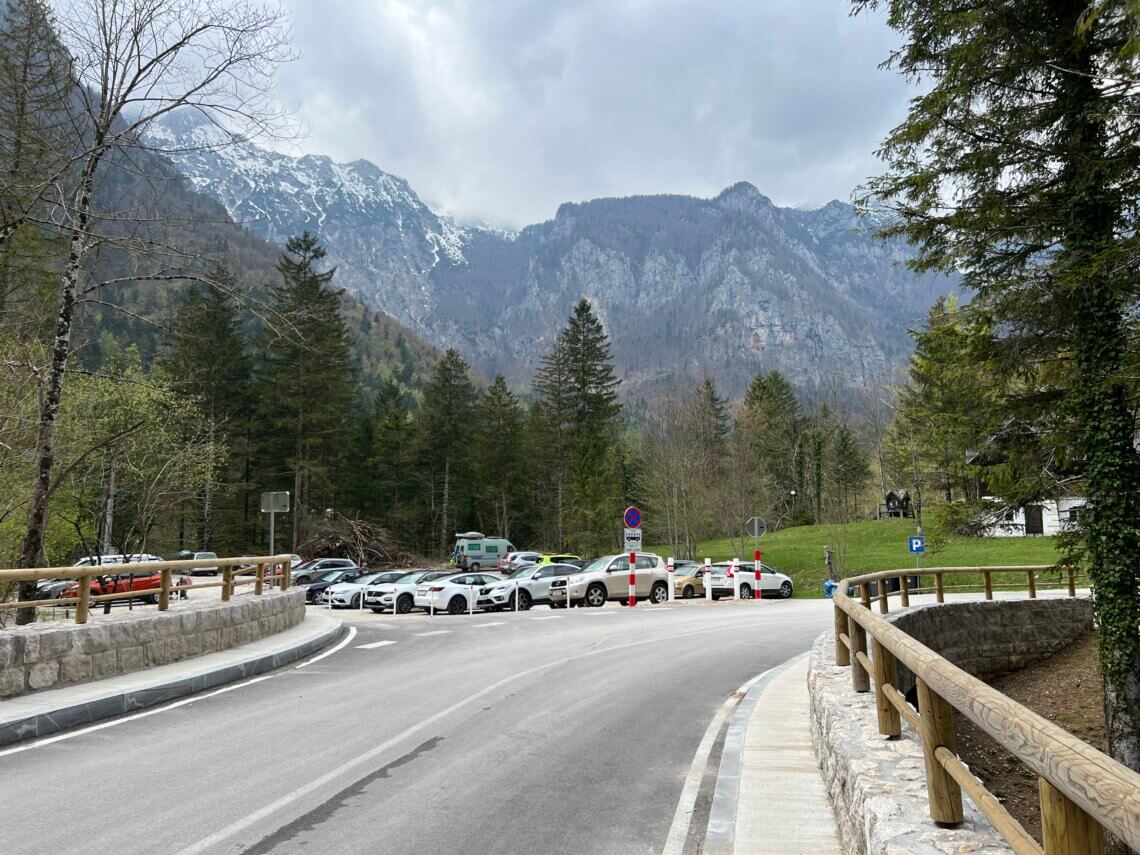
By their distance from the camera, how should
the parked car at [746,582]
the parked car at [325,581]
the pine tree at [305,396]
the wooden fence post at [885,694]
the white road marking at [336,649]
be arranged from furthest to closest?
the pine tree at [305,396] < the parked car at [746,582] < the parked car at [325,581] < the white road marking at [336,649] < the wooden fence post at [885,694]

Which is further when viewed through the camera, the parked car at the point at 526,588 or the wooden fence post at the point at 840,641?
the parked car at the point at 526,588

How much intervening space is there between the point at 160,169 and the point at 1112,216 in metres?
15.5

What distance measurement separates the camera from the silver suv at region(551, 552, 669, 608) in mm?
25562

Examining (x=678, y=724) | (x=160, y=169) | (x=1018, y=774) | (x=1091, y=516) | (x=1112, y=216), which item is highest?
(x=160, y=169)

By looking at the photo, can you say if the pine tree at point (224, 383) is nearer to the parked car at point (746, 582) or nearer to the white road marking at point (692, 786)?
the parked car at point (746, 582)

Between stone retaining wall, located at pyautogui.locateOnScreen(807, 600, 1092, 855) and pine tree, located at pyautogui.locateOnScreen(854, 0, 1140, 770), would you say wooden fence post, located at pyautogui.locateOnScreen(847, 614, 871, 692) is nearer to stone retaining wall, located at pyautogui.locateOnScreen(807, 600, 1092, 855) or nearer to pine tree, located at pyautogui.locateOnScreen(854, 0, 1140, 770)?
stone retaining wall, located at pyautogui.locateOnScreen(807, 600, 1092, 855)

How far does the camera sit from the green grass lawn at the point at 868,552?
132ft

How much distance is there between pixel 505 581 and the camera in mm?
24859

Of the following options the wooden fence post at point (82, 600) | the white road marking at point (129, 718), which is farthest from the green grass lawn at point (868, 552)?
the wooden fence post at point (82, 600)

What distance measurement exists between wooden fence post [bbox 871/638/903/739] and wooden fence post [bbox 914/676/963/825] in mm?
1343

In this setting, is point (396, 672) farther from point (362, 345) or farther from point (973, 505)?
point (362, 345)

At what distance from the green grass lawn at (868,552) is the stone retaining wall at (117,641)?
31918mm

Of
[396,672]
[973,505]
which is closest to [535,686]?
[396,672]

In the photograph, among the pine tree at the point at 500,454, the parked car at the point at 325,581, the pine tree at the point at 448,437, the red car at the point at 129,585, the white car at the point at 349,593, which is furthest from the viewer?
the pine tree at the point at 448,437
